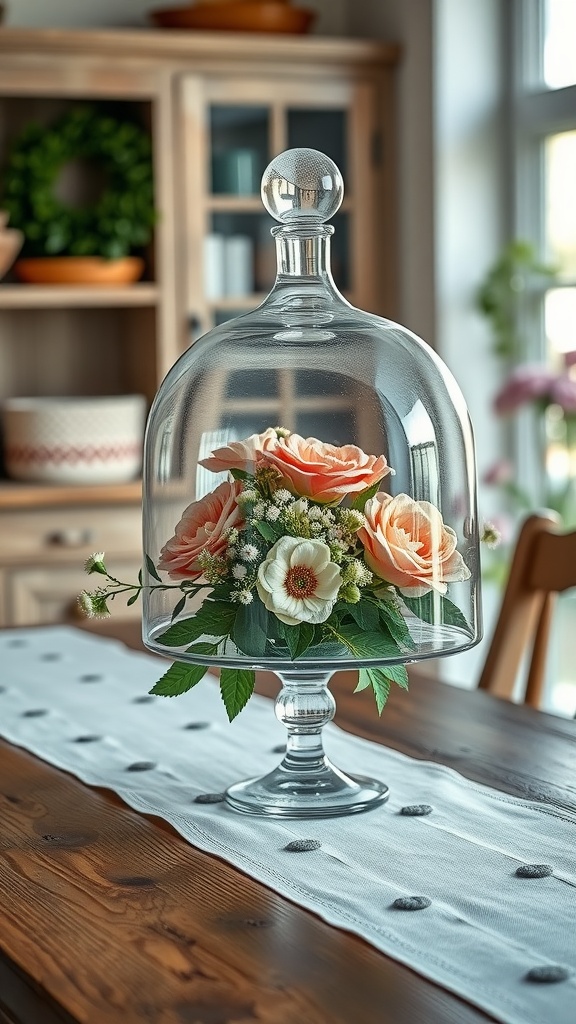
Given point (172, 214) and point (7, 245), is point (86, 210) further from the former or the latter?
point (7, 245)

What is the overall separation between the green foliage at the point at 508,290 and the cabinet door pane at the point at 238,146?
59cm

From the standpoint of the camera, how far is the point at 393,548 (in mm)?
979

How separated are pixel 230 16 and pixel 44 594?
136cm

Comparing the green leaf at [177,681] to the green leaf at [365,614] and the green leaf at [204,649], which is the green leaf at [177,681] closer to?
the green leaf at [204,649]

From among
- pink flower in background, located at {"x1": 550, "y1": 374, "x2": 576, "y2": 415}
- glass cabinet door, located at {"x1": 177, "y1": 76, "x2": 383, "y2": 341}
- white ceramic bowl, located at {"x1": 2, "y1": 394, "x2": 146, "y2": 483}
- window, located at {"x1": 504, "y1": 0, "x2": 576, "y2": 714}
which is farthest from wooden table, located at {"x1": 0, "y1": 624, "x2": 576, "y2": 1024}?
glass cabinet door, located at {"x1": 177, "y1": 76, "x2": 383, "y2": 341}

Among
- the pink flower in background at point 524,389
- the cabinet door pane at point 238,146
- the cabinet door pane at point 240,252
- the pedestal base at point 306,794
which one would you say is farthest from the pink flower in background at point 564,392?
the pedestal base at point 306,794

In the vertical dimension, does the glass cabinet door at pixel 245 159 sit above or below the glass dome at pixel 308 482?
above

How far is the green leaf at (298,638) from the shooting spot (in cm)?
96

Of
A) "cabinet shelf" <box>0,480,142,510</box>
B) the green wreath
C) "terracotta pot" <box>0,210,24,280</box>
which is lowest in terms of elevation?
"cabinet shelf" <box>0,480,142,510</box>

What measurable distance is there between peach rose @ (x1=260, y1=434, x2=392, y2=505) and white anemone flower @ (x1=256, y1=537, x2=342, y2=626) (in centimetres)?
4

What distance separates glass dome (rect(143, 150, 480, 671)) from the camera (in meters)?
0.97

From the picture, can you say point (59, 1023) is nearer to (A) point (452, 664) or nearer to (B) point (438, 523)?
(B) point (438, 523)

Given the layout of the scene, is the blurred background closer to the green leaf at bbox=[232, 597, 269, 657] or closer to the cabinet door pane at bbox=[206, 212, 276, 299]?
the cabinet door pane at bbox=[206, 212, 276, 299]

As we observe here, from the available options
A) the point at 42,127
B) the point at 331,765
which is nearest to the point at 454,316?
the point at 42,127
